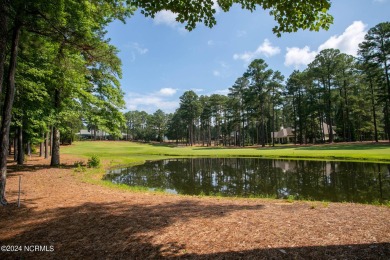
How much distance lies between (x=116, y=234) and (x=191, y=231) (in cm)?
188

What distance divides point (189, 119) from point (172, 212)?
268 feet

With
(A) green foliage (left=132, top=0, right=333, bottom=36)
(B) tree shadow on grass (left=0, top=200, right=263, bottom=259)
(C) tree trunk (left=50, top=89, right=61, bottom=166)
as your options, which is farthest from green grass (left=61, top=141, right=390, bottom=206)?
(A) green foliage (left=132, top=0, right=333, bottom=36)

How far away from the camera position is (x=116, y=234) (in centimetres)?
591

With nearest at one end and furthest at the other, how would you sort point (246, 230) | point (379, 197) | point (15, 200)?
point (246, 230), point (15, 200), point (379, 197)

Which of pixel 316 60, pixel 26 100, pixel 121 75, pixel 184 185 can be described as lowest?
pixel 184 185

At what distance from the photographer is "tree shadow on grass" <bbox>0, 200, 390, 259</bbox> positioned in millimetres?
4555

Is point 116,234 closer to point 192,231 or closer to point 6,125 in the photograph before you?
point 192,231

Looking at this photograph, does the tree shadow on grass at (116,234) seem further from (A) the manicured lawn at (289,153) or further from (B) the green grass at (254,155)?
(A) the manicured lawn at (289,153)

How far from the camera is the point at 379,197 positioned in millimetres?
11906

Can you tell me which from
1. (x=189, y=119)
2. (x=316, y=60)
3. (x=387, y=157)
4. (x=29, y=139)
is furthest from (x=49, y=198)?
(x=189, y=119)

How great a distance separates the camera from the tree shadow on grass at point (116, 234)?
14.9 ft

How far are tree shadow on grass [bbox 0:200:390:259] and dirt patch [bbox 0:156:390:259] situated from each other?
18mm

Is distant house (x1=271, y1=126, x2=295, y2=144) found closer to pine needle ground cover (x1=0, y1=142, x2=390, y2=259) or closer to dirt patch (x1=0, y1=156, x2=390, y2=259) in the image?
pine needle ground cover (x1=0, y1=142, x2=390, y2=259)

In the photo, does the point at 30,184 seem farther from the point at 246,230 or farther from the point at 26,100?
the point at 246,230
